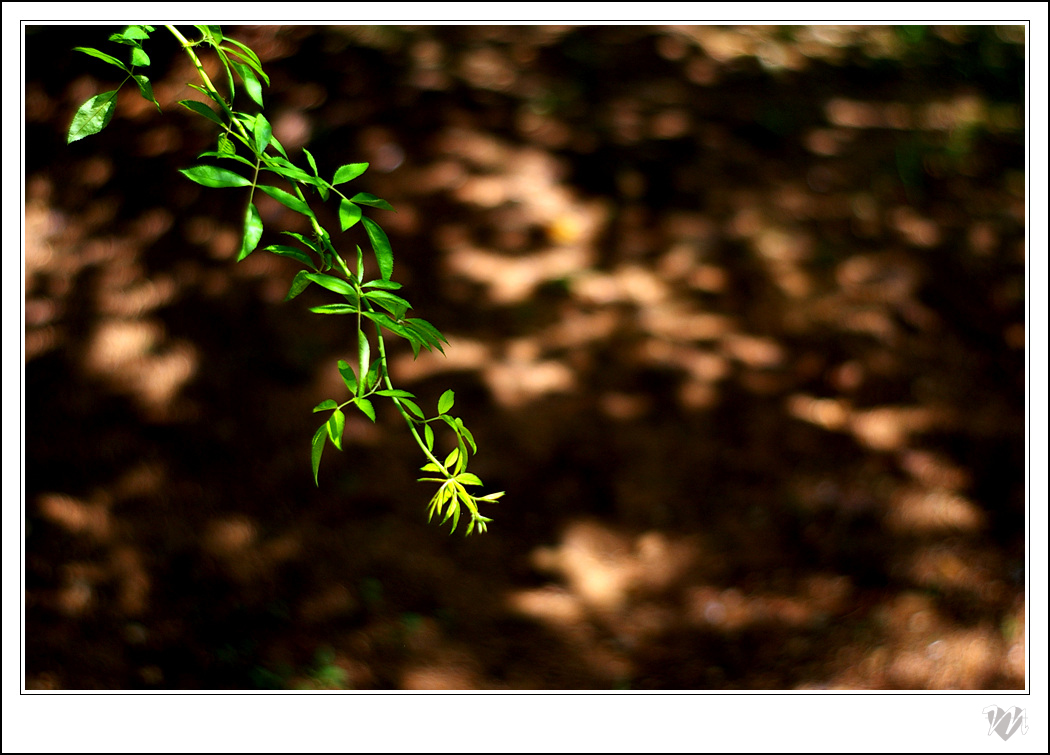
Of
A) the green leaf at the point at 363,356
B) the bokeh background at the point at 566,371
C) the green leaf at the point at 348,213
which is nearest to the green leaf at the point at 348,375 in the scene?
the green leaf at the point at 363,356

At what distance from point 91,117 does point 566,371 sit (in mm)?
1307

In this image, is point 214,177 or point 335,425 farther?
point 335,425

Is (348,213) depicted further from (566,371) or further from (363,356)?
(566,371)

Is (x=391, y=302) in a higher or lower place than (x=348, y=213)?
lower

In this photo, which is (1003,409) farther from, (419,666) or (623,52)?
(419,666)

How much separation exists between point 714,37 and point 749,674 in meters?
2.04

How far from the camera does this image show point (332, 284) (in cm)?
84

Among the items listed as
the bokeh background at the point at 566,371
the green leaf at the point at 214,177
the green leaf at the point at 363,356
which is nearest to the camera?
the green leaf at the point at 214,177
